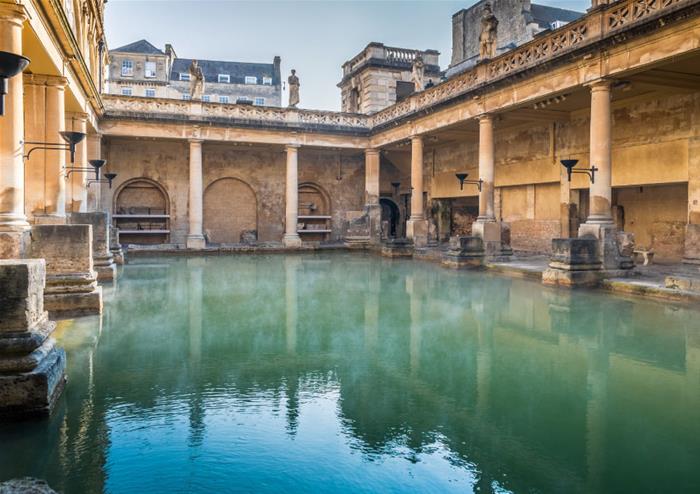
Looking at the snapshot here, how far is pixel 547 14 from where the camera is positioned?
104 ft

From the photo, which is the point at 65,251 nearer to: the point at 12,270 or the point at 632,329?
the point at 12,270

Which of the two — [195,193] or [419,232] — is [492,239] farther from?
[195,193]

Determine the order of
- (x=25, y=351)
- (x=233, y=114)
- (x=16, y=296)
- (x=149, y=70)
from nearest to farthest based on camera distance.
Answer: (x=25, y=351), (x=16, y=296), (x=233, y=114), (x=149, y=70)

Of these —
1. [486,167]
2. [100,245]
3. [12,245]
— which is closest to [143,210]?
[100,245]

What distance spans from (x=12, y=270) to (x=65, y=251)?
418cm

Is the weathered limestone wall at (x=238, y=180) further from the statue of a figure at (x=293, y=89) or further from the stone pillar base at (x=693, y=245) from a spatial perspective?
the stone pillar base at (x=693, y=245)

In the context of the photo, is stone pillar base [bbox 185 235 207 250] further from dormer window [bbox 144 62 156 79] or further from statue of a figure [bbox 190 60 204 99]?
dormer window [bbox 144 62 156 79]

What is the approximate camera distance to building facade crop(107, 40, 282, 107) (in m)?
48.4

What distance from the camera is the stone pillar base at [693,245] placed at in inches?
482

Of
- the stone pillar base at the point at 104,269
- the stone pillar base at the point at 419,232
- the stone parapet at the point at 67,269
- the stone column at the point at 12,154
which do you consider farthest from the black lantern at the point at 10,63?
the stone pillar base at the point at 419,232

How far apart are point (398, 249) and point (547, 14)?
21.0 meters

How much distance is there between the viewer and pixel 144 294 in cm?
1005

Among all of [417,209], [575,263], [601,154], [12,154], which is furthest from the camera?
[417,209]

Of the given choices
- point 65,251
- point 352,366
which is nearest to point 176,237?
point 65,251
